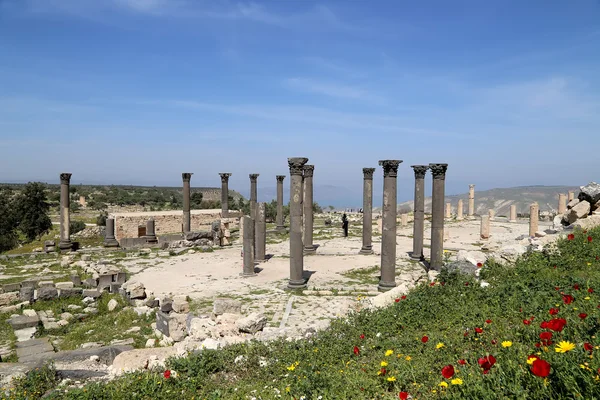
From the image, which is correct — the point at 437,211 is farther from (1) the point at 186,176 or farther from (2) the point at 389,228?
(1) the point at 186,176

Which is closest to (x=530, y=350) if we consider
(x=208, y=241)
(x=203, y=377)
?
(x=203, y=377)

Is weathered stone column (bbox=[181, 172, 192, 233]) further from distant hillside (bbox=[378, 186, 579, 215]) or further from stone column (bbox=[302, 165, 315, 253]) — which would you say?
distant hillside (bbox=[378, 186, 579, 215])

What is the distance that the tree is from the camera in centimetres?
3541

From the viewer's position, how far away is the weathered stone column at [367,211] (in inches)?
865

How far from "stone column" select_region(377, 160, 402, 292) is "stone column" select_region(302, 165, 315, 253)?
7.12m

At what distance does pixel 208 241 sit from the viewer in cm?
2612

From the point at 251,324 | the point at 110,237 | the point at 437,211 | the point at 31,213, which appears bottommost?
the point at 110,237

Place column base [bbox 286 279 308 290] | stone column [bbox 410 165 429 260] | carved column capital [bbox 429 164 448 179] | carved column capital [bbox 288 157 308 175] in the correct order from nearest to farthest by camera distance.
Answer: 1. carved column capital [bbox 288 157 308 175]
2. column base [bbox 286 279 308 290]
3. carved column capital [bbox 429 164 448 179]
4. stone column [bbox 410 165 429 260]

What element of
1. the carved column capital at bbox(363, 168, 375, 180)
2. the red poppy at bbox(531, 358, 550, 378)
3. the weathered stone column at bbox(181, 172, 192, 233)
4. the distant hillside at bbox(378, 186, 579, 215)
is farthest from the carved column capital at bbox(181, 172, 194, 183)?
the distant hillside at bbox(378, 186, 579, 215)

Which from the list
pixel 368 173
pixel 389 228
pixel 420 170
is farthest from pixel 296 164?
pixel 368 173

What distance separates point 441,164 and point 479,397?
13.6m

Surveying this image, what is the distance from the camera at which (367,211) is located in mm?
22078

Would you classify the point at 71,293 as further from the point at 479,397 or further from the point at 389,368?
the point at 479,397

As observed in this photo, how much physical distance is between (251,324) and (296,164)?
7078mm
